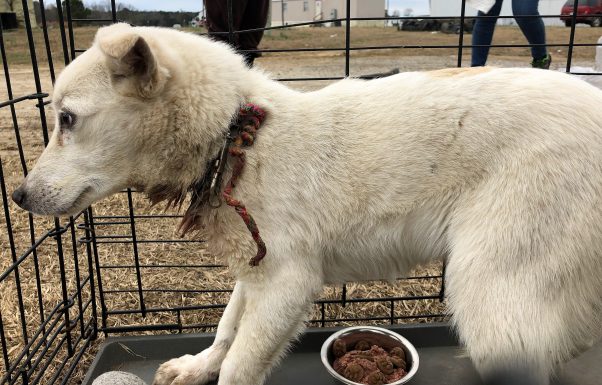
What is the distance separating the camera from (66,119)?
1.69 metres

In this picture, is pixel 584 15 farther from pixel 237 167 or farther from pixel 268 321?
pixel 268 321

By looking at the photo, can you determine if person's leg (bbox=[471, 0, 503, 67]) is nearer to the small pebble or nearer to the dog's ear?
the dog's ear

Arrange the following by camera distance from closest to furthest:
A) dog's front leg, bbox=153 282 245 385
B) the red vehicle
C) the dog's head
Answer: the dog's head → dog's front leg, bbox=153 282 245 385 → the red vehicle

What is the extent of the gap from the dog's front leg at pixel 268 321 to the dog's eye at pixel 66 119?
79cm

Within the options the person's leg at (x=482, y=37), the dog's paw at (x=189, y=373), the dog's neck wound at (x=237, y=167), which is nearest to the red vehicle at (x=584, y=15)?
the person's leg at (x=482, y=37)

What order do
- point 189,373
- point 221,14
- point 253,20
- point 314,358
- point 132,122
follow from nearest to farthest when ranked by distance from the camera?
point 132,122, point 189,373, point 314,358, point 221,14, point 253,20

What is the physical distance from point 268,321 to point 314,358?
2.92 ft

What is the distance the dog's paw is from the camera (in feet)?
7.24

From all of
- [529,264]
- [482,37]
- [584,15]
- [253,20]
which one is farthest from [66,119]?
[482,37]

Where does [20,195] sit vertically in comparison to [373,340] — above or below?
above

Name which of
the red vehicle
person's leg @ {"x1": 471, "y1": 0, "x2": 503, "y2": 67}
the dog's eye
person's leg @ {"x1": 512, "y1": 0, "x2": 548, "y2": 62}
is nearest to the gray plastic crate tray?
the dog's eye

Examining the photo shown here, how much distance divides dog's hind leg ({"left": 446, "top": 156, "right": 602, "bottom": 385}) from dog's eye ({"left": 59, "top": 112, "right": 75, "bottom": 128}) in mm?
1276

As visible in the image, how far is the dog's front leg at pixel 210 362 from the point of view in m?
2.20

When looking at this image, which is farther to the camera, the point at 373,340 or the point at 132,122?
the point at 373,340
